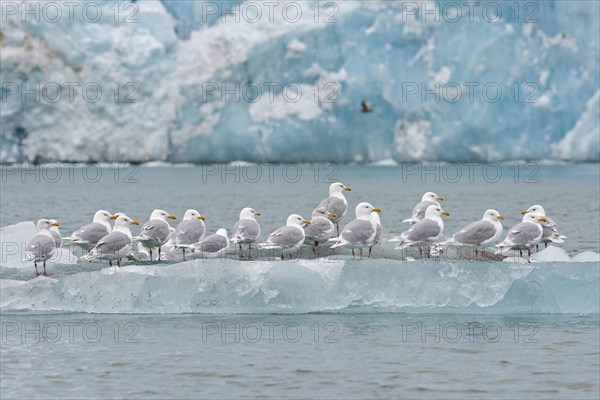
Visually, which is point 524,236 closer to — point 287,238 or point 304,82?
point 287,238

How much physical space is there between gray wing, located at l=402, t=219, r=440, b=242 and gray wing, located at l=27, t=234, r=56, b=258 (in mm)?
4695

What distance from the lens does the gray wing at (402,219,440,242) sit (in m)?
13.1

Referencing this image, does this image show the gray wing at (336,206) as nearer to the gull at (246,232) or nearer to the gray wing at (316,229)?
the gray wing at (316,229)

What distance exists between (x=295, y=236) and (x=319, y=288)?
37.8 inches

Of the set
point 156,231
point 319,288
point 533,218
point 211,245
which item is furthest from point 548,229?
point 156,231

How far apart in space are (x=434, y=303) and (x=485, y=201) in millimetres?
28248

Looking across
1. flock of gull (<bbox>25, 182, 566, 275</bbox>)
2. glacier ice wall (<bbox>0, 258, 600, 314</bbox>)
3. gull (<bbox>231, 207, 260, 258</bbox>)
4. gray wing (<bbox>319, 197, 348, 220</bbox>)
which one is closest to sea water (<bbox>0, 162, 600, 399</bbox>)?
glacier ice wall (<bbox>0, 258, 600, 314</bbox>)

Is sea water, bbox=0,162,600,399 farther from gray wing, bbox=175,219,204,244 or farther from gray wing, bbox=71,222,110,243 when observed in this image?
gray wing, bbox=175,219,204,244

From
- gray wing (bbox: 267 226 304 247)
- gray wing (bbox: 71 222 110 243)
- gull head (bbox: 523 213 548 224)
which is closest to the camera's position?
gray wing (bbox: 267 226 304 247)

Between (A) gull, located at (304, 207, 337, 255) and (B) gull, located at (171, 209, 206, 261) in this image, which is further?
(A) gull, located at (304, 207, 337, 255)

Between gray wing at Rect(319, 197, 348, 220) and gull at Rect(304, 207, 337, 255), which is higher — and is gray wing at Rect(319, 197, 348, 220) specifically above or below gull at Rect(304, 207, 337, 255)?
above

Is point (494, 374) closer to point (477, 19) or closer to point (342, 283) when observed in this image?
point (342, 283)

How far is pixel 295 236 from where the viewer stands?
525 inches

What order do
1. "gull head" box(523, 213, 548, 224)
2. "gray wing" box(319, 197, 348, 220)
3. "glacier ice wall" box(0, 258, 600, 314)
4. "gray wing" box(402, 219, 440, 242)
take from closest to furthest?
1. "glacier ice wall" box(0, 258, 600, 314)
2. "gray wing" box(402, 219, 440, 242)
3. "gull head" box(523, 213, 548, 224)
4. "gray wing" box(319, 197, 348, 220)
